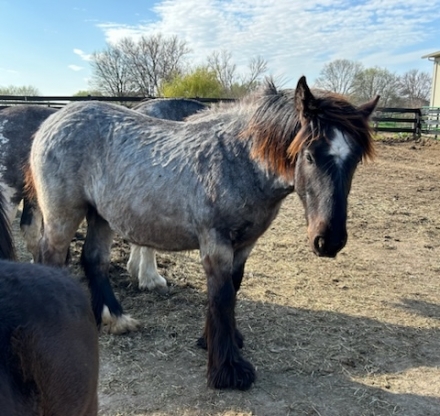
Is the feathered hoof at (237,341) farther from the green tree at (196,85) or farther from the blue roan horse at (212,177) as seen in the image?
the green tree at (196,85)

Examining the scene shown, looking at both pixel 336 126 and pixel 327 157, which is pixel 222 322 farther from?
pixel 336 126

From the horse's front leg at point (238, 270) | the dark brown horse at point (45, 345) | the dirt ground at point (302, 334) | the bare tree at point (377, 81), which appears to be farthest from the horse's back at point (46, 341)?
the bare tree at point (377, 81)

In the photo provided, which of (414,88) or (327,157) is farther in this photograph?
(414,88)

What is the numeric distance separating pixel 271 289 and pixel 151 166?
208cm

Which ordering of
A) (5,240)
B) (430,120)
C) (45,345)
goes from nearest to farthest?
(45,345) < (5,240) < (430,120)

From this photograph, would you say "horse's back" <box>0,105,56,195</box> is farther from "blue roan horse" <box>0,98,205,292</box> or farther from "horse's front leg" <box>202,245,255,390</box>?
"horse's front leg" <box>202,245,255,390</box>

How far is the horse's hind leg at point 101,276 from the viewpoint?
3645 millimetres

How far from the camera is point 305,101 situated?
2633mm

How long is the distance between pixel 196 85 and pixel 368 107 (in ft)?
82.2

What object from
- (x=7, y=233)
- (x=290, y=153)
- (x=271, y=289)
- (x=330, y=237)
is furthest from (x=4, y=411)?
(x=271, y=289)

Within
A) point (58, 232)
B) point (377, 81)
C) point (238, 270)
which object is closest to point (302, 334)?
point (238, 270)

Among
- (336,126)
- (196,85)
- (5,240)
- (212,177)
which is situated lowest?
(5,240)

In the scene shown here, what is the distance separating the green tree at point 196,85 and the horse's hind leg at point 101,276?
23.0 meters

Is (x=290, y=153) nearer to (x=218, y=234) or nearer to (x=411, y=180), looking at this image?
(x=218, y=234)
